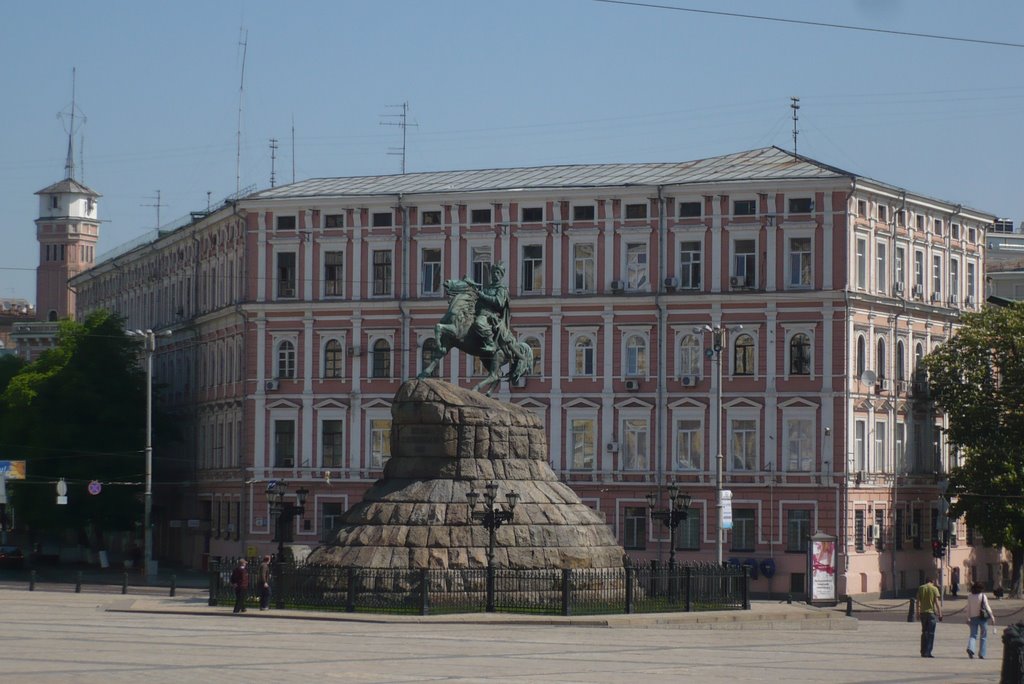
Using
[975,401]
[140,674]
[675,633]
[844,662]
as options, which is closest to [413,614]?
[675,633]

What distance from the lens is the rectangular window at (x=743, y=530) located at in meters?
73.7

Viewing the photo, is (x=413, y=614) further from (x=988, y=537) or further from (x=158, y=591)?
(x=988, y=537)

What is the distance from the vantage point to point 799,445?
7425 cm

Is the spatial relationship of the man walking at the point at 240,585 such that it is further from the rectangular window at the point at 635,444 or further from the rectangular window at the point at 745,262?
the rectangular window at the point at 745,262

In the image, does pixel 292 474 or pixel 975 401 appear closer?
pixel 975 401

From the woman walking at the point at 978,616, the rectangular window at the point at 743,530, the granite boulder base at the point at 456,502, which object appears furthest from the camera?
the rectangular window at the point at 743,530

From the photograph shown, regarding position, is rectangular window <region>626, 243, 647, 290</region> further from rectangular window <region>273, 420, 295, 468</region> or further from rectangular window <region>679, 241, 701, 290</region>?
rectangular window <region>273, 420, 295, 468</region>

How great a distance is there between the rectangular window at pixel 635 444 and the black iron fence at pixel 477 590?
81.4 ft

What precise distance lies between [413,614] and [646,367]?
30.7 metres

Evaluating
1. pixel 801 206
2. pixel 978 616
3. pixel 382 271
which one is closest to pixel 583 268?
pixel 382 271

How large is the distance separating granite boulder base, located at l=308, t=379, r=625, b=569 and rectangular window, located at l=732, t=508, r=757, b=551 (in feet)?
71.2

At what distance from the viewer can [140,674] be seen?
31.1 m

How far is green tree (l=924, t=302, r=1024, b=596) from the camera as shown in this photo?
7219 cm

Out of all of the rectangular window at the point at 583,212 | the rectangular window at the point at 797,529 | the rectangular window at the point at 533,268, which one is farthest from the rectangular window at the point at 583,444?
the rectangular window at the point at 797,529
